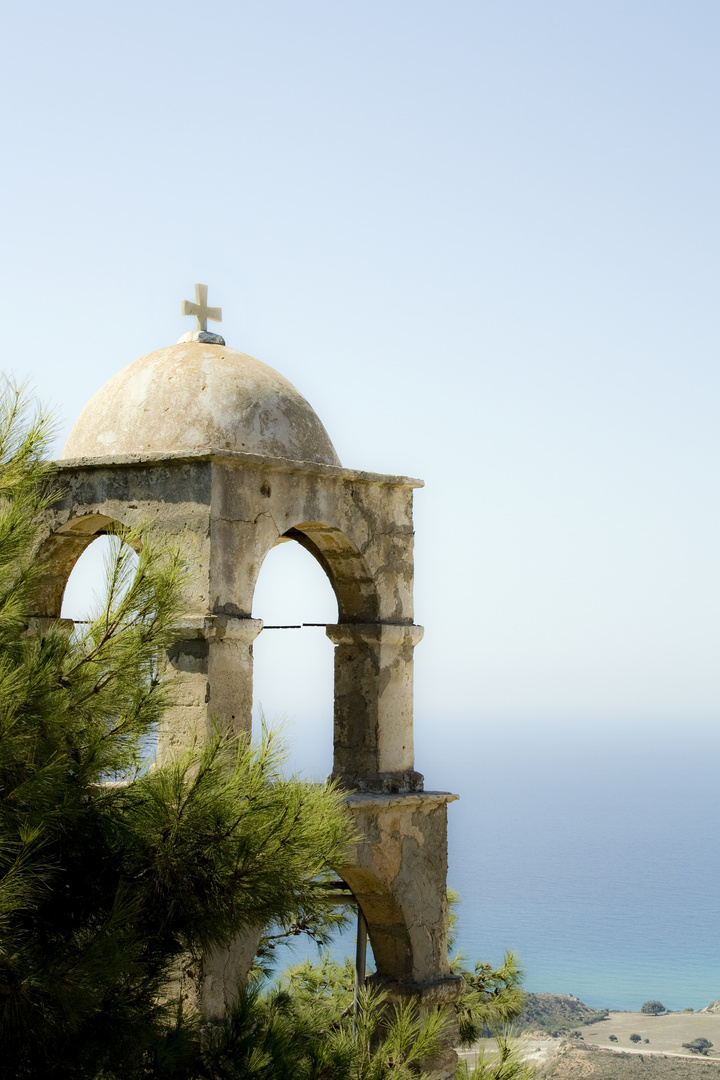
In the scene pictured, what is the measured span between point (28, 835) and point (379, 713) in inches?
143

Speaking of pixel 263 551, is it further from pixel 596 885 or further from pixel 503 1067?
pixel 596 885

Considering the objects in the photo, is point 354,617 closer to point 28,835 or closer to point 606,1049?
point 28,835

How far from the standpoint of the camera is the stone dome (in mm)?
7203

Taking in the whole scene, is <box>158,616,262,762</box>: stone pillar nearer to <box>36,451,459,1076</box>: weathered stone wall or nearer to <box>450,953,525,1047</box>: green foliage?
<box>36,451,459,1076</box>: weathered stone wall

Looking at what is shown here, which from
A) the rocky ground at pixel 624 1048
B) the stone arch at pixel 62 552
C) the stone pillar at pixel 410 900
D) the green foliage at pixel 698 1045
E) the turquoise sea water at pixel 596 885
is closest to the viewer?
the stone arch at pixel 62 552

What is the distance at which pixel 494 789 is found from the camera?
402 feet

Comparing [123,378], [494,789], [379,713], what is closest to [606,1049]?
[379,713]

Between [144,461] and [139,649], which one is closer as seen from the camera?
→ [139,649]

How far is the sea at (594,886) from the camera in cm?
4434

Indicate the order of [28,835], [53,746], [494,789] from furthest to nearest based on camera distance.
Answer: [494,789], [53,746], [28,835]

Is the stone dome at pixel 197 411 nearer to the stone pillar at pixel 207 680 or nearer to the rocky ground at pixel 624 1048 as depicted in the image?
the stone pillar at pixel 207 680

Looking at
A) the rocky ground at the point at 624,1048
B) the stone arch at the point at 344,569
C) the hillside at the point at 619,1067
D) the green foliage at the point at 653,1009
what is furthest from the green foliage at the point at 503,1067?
the green foliage at the point at 653,1009

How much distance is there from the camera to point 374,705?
7.81 meters

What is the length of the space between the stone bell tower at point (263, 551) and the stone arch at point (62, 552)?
0.04 feet
